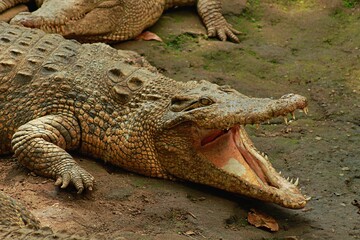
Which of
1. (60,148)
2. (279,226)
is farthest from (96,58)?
(279,226)

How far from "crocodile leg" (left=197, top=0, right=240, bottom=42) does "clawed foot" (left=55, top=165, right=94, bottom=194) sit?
11.7 ft

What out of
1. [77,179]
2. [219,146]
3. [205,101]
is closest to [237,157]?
[219,146]

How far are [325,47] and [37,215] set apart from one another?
15.1ft

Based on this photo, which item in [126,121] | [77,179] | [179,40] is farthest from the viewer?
[179,40]

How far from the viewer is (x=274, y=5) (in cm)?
860

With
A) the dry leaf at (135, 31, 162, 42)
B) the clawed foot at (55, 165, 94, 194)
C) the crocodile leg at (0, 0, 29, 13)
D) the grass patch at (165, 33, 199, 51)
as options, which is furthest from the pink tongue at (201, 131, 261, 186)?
the crocodile leg at (0, 0, 29, 13)

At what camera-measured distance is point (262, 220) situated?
15.4 feet

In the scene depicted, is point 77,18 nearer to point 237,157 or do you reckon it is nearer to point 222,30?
point 222,30

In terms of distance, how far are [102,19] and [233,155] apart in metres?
3.19

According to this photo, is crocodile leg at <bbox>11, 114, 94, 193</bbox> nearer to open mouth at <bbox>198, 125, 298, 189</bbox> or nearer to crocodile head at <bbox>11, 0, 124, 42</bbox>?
open mouth at <bbox>198, 125, 298, 189</bbox>

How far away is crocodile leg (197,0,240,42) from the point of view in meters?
7.92

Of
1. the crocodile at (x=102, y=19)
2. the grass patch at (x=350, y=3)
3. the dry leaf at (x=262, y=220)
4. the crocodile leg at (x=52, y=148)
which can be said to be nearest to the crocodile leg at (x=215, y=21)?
the crocodile at (x=102, y=19)

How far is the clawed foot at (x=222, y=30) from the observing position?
789 centimetres

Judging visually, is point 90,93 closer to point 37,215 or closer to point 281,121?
point 37,215
